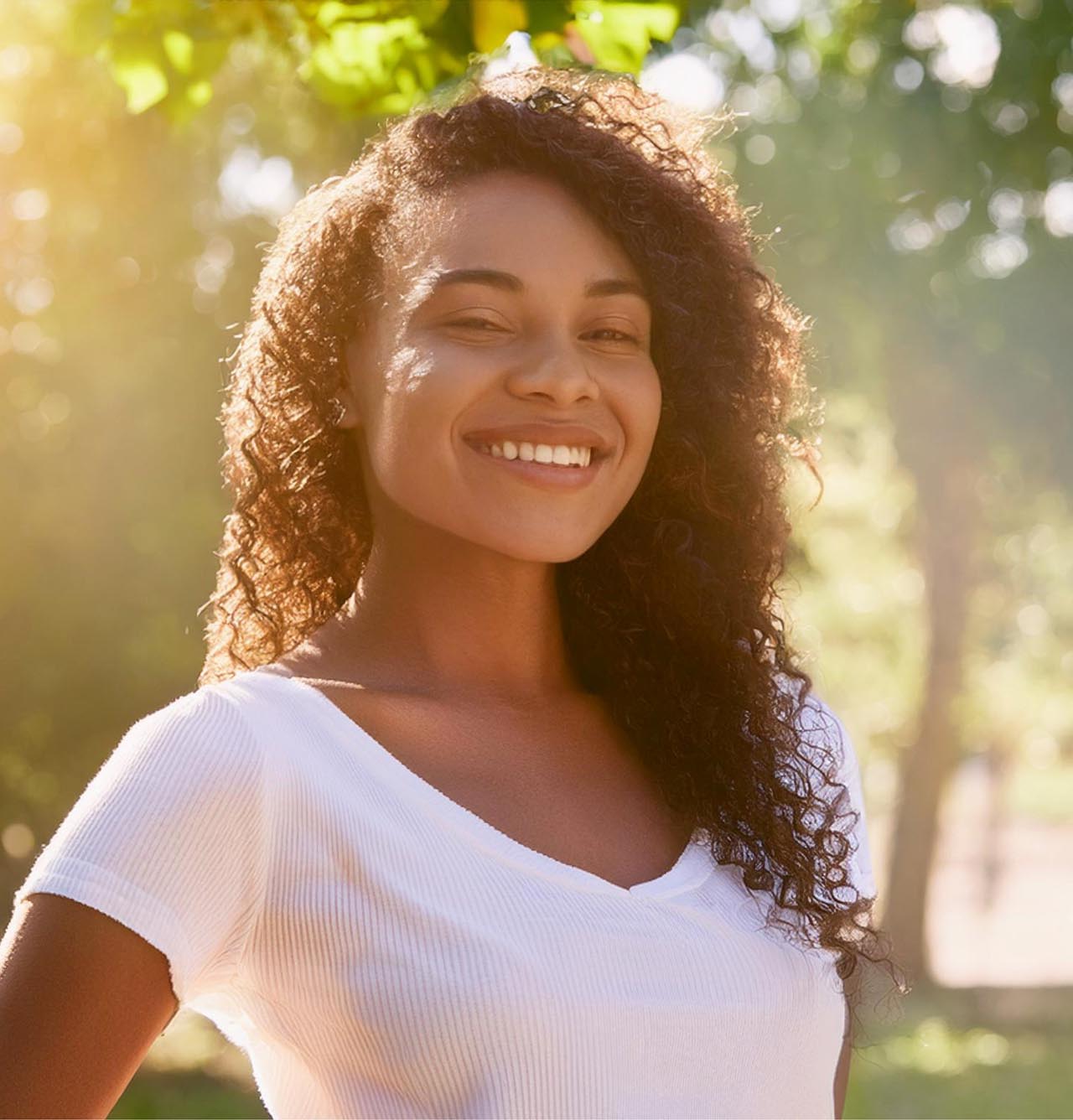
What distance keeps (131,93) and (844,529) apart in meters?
17.2

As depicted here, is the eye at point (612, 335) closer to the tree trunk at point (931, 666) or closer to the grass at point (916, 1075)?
the grass at point (916, 1075)

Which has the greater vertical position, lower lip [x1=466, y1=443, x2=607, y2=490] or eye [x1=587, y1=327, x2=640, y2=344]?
eye [x1=587, y1=327, x2=640, y2=344]

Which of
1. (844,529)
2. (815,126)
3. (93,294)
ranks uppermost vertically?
(815,126)

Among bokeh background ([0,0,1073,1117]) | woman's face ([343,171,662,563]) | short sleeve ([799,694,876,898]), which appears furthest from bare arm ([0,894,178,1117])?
bokeh background ([0,0,1073,1117])

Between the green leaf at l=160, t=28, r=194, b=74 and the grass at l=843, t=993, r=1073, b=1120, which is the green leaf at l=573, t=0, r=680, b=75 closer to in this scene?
the green leaf at l=160, t=28, r=194, b=74

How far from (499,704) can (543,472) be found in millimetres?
334

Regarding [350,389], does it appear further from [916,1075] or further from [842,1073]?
[916,1075]

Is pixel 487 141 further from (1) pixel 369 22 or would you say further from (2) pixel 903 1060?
(2) pixel 903 1060

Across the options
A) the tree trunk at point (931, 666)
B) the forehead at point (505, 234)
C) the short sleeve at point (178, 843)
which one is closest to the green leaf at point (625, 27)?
the forehead at point (505, 234)

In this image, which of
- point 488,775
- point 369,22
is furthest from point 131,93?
point 488,775

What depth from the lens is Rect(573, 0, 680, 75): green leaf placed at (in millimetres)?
2725

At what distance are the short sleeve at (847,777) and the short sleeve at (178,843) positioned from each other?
0.99 m

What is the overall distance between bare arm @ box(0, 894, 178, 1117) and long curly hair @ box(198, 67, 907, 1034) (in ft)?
2.70

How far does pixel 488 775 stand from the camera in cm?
217
